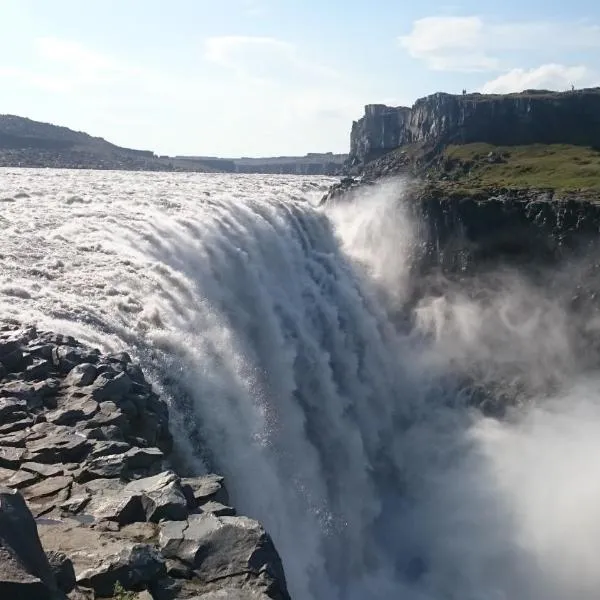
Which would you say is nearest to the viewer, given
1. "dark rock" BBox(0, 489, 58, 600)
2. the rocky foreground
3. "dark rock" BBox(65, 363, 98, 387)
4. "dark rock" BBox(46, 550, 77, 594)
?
"dark rock" BBox(0, 489, 58, 600)

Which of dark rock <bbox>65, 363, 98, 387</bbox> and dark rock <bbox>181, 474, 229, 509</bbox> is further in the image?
dark rock <bbox>65, 363, 98, 387</bbox>

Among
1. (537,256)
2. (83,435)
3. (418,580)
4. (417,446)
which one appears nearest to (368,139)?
(537,256)

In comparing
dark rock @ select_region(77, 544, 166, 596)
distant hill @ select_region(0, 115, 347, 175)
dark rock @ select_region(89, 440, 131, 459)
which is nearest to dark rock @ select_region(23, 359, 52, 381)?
dark rock @ select_region(89, 440, 131, 459)

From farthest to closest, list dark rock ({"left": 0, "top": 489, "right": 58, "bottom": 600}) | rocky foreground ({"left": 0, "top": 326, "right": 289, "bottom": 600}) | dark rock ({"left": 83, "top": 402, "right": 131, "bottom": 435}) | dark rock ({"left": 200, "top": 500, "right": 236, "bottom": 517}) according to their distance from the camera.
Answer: dark rock ({"left": 83, "top": 402, "right": 131, "bottom": 435}) < dark rock ({"left": 200, "top": 500, "right": 236, "bottom": 517}) < rocky foreground ({"left": 0, "top": 326, "right": 289, "bottom": 600}) < dark rock ({"left": 0, "top": 489, "right": 58, "bottom": 600})

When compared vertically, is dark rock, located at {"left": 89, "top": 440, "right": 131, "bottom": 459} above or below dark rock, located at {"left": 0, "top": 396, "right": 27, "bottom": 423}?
below

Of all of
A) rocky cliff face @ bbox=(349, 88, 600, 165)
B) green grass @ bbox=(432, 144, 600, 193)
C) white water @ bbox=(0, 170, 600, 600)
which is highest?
rocky cliff face @ bbox=(349, 88, 600, 165)

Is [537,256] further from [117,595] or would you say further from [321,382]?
[117,595]

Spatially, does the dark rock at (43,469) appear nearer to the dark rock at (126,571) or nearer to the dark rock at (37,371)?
the dark rock at (126,571)

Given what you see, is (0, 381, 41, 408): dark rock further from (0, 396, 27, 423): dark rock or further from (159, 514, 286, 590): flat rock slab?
(159, 514, 286, 590): flat rock slab
